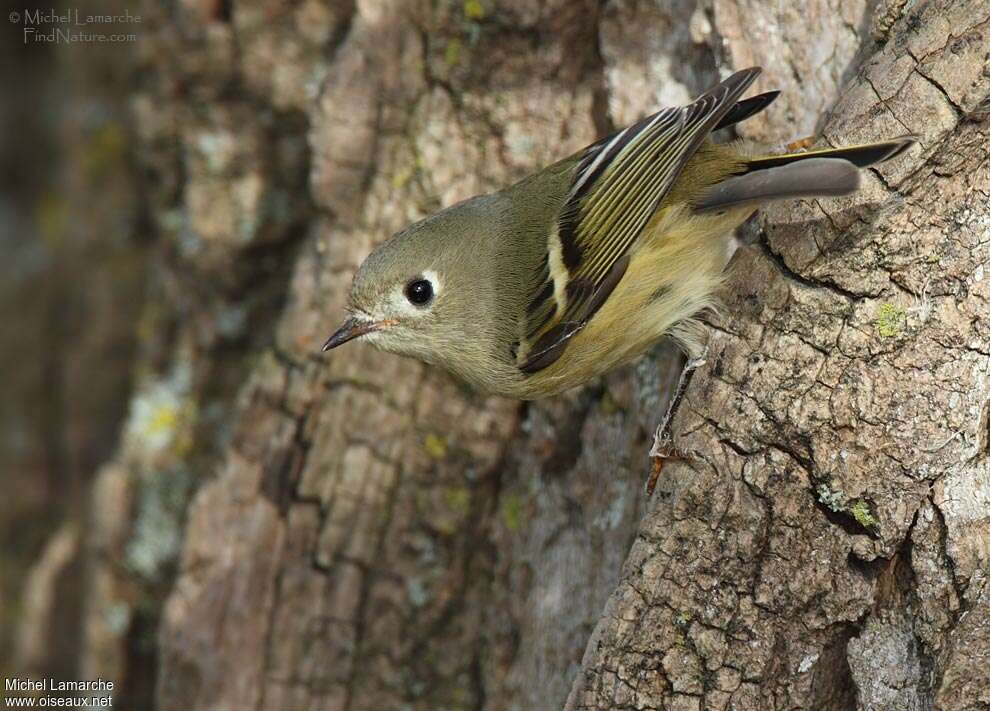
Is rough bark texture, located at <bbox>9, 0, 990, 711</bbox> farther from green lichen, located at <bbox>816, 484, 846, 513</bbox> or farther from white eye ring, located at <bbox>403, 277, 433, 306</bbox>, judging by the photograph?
white eye ring, located at <bbox>403, 277, 433, 306</bbox>

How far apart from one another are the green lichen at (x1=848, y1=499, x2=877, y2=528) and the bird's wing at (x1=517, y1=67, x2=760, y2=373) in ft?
3.39

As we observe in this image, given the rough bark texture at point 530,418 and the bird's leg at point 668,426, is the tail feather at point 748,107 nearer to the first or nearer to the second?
the rough bark texture at point 530,418

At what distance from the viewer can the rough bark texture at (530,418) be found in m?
2.62

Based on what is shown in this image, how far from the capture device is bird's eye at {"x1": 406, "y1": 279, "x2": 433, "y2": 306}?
3.47 metres

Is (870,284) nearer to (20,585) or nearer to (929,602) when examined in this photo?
(929,602)

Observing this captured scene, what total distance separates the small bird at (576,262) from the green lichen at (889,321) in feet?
1.60

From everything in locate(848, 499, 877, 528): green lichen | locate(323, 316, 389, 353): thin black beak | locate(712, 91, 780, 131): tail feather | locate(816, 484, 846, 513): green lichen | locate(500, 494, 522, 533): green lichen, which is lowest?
locate(848, 499, 877, 528): green lichen

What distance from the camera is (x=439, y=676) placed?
12.1 ft

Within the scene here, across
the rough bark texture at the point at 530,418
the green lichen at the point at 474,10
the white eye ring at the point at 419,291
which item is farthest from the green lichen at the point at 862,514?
the green lichen at the point at 474,10

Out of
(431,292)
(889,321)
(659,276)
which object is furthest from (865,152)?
(431,292)

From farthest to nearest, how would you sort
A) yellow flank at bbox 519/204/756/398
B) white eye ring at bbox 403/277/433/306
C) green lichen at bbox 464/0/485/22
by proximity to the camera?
1. green lichen at bbox 464/0/485/22
2. white eye ring at bbox 403/277/433/306
3. yellow flank at bbox 519/204/756/398

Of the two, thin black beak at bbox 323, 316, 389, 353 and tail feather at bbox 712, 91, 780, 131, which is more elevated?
tail feather at bbox 712, 91, 780, 131

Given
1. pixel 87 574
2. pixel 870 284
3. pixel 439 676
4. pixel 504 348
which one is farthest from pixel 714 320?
pixel 87 574

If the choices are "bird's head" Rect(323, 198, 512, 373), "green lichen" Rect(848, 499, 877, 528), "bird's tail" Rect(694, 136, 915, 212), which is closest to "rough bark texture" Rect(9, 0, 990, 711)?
"green lichen" Rect(848, 499, 877, 528)
